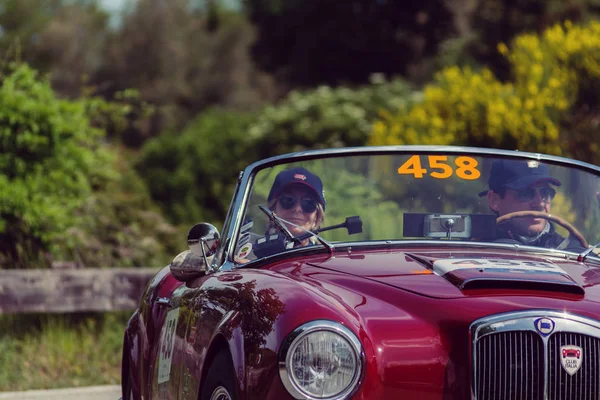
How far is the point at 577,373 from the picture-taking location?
3.90 meters

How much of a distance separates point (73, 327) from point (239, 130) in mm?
26411

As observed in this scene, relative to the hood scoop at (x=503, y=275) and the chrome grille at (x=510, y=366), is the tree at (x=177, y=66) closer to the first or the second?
the hood scoop at (x=503, y=275)

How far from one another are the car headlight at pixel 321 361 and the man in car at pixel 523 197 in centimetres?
155

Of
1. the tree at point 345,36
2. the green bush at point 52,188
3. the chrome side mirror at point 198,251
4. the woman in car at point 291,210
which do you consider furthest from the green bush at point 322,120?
the chrome side mirror at point 198,251

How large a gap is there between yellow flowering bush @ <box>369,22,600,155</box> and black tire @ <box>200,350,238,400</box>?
501 inches

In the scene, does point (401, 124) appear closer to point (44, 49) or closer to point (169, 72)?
point (44, 49)

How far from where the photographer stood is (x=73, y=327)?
10289 millimetres

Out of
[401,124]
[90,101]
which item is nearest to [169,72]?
[401,124]

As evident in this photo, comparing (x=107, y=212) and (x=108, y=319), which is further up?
(x=107, y=212)

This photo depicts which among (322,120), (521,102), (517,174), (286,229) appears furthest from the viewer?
(322,120)

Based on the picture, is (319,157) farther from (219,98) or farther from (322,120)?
(219,98)

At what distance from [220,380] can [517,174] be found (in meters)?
1.88

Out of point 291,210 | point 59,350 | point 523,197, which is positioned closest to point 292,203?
point 291,210

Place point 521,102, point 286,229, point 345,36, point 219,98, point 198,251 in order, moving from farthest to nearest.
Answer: point 219,98 < point 345,36 < point 521,102 < point 198,251 < point 286,229
